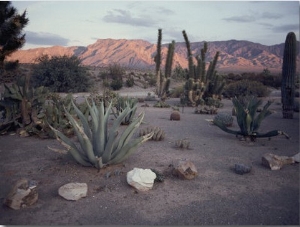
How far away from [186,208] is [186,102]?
13.7 m

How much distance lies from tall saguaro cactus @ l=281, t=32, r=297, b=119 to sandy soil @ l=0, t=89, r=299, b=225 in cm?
534

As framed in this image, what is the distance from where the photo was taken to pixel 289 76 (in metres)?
11.7

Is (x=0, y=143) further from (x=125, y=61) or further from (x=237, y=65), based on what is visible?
(x=125, y=61)

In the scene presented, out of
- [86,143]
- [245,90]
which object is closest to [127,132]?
[86,143]

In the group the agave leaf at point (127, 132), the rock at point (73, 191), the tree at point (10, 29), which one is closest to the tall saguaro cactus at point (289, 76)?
the agave leaf at point (127, 132)

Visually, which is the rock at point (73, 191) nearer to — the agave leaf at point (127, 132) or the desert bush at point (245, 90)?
the agave leaf at point (127, 132)

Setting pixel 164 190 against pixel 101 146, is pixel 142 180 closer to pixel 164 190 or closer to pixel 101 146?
pixel 164 190

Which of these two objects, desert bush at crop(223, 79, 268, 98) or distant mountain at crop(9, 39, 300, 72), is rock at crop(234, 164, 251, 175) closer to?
desert bush at crop(223, 79, 268, 98)

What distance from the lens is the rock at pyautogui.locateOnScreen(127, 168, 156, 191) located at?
4246 mm

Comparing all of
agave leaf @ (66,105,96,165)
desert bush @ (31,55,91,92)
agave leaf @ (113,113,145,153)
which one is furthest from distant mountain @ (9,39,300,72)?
agave leaf @ (66,105,96,165)

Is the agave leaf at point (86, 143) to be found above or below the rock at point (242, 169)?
above

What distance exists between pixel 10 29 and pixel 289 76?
13564 mm

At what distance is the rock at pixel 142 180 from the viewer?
4246mm

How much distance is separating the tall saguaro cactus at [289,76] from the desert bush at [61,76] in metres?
18.1
